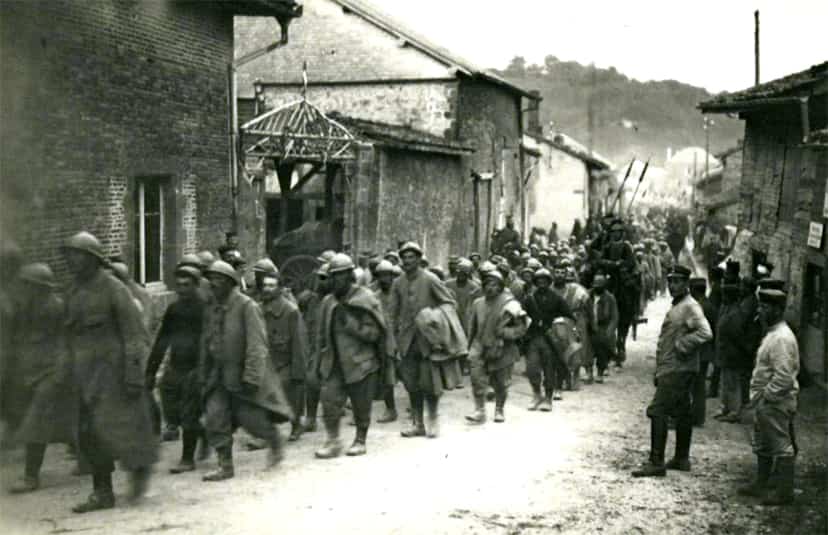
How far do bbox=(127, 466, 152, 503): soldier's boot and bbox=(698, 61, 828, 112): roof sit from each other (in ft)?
35.7

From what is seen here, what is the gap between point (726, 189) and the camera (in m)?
47.3

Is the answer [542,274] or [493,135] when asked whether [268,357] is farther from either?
[493,135]

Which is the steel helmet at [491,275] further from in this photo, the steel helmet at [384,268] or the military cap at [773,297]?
the military cap at [773,297]

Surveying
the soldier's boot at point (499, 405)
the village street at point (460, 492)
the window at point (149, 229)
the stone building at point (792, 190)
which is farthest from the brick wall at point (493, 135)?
the village street at point (460, 492)

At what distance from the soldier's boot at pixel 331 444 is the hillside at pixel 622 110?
9538 cm

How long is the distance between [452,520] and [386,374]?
291 cm

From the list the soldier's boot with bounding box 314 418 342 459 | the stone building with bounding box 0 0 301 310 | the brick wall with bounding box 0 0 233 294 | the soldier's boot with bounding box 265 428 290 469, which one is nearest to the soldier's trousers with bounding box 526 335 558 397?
the soldier's boot with bounding box 314 418 342 459

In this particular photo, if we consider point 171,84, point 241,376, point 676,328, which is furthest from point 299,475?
point 171,84

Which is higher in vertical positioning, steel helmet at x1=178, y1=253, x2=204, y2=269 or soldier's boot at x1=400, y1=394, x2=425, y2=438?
steel helmet at x1=178, y1=253, x2=204, y2=269

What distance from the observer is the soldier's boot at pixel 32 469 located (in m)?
7.51

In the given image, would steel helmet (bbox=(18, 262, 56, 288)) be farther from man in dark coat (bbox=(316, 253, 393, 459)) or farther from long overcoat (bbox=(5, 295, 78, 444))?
man in dark coat (bbox=(316, 253, 393, 459))

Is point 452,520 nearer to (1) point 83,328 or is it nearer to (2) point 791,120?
(1) point 83,328

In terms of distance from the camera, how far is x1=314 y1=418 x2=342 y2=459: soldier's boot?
28.9 ft

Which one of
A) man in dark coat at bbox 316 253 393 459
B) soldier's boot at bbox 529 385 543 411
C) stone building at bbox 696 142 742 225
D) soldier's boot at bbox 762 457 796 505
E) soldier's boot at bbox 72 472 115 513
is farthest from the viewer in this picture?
stone building at bbox 696 142 742 225
